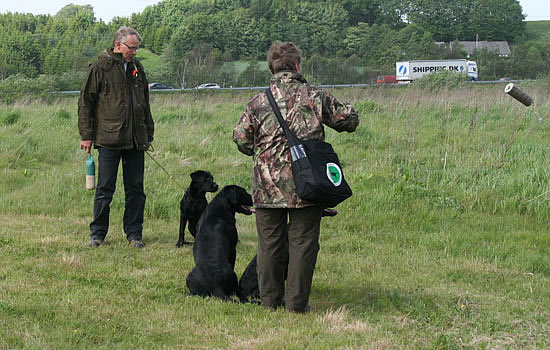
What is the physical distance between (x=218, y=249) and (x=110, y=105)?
2.28 m

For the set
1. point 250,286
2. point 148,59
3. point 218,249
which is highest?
point 148,59

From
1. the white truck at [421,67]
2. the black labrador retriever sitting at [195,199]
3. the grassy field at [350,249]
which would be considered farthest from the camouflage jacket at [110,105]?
the white truck at [421,67]

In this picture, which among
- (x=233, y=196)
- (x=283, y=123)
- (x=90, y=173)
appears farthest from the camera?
(x=90, y=173)

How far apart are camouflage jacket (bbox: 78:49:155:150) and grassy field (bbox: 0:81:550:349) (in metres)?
1.19

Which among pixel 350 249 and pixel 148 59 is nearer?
pixel 350 249

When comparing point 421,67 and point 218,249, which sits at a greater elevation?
point 421,67

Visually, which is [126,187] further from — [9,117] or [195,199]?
[9,117]

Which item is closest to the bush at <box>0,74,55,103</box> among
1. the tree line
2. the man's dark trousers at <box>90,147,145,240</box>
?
the tree line

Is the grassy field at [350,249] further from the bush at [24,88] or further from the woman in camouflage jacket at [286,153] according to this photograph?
the bush at [24,88]

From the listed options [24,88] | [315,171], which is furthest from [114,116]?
[24,88]

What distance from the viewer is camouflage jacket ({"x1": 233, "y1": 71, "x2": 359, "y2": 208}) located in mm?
4199

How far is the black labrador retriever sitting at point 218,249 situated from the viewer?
4.90 meters

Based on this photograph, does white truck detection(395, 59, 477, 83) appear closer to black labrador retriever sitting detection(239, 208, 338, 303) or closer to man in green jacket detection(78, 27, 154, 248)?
man in green jacket detection(78, 27, 154, 248)

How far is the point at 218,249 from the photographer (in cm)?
507
